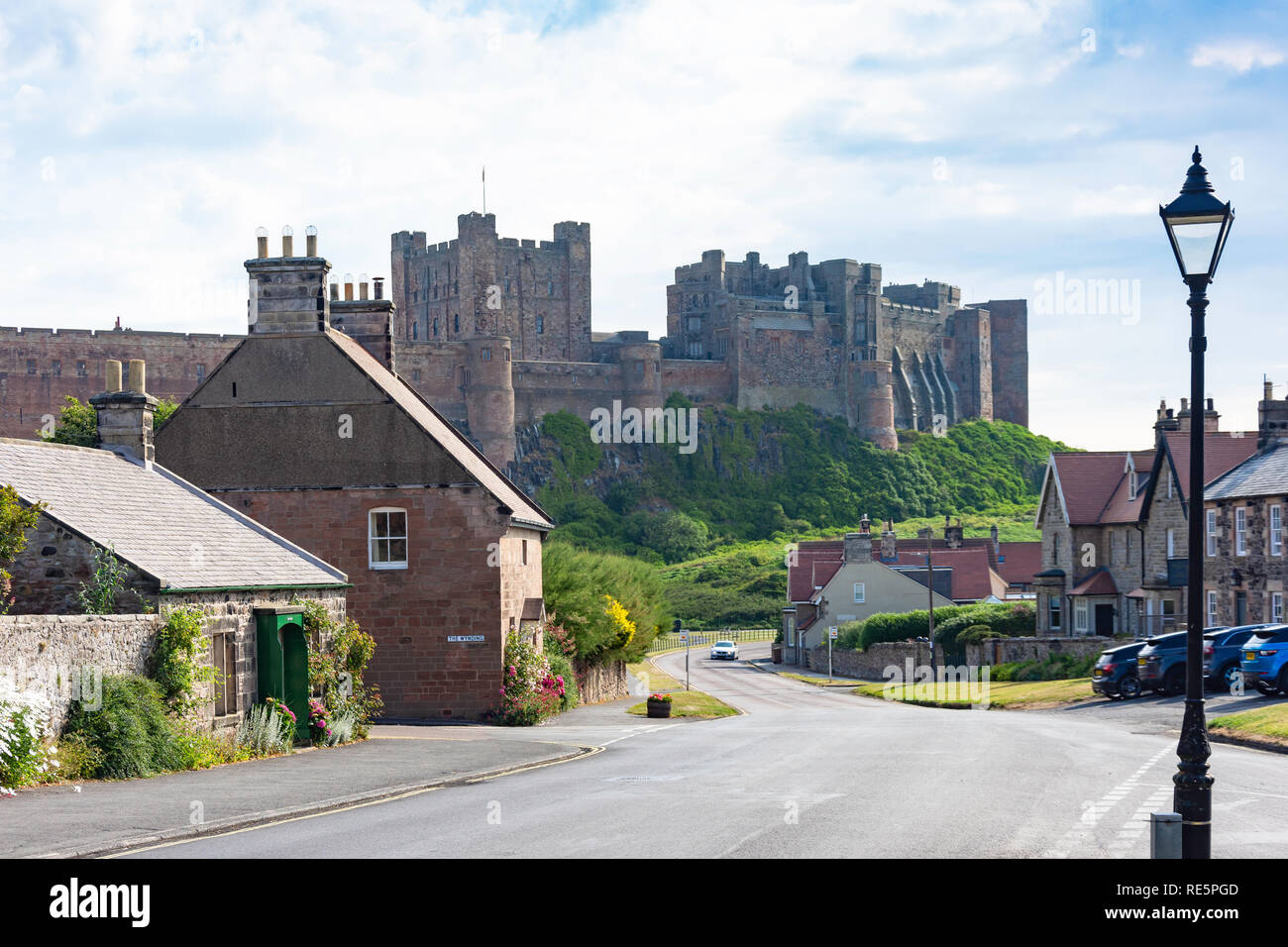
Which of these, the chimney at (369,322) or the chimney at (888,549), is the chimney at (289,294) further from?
the chimney at (888,549)

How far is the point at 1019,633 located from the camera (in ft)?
192

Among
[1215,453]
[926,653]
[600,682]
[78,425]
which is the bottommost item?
[926,653]

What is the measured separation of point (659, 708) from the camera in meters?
34.2

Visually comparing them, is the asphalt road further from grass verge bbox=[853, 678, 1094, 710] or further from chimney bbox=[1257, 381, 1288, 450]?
chimney bbox=[1257, 381, 1288, 450]

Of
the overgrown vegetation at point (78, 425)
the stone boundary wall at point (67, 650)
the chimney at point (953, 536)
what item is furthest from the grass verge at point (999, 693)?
the chimney at point (953, 536)

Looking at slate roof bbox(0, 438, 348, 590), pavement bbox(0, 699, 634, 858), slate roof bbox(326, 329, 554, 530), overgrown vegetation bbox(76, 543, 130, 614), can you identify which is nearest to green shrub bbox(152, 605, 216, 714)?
slate roof bbox(0, 438, 348, 590)

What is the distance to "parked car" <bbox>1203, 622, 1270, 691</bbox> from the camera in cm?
3045

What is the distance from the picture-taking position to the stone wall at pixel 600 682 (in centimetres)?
4028

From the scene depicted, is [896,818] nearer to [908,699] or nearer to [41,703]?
[41,703]

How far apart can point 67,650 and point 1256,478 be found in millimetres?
33423

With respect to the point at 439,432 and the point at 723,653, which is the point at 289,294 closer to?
the point at 439,432

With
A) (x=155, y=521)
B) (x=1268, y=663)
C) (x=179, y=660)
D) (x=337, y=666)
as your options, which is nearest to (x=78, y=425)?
(x=155, y=521)

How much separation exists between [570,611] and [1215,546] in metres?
19.2

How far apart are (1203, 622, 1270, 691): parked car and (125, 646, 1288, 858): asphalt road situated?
623cm
